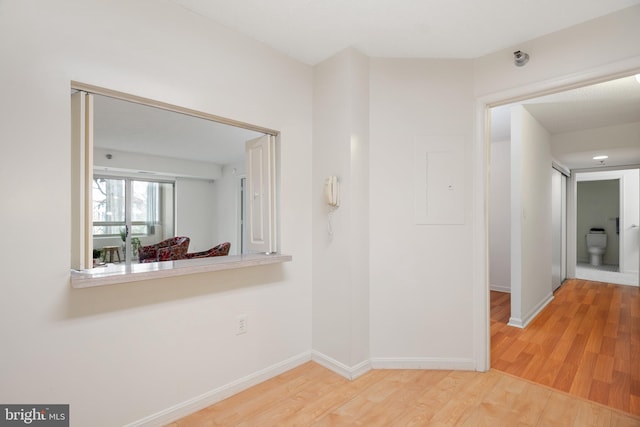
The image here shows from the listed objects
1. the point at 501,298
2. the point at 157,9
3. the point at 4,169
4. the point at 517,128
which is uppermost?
the point at 157,9

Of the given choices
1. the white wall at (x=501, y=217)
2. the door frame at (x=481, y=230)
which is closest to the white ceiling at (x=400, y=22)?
the door frame at (x=481, y=230)

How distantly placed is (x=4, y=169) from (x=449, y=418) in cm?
263

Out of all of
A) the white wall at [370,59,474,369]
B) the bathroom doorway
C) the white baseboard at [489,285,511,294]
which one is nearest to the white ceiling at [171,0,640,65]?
the white wall at [370,59,474,369]

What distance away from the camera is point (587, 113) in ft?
12.3

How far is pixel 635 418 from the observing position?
6.26 feet

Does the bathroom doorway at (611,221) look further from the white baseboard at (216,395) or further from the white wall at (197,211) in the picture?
the white wall at (197,211)

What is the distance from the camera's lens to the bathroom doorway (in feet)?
20.0

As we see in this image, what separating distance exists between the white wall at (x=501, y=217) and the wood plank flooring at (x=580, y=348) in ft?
1.99

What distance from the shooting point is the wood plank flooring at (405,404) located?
1.88m

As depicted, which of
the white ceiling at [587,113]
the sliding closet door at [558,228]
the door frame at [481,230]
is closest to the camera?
the door frame at [481,230]

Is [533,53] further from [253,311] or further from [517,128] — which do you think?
[253,311]

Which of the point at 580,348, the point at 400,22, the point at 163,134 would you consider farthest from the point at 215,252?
the point at 580,348

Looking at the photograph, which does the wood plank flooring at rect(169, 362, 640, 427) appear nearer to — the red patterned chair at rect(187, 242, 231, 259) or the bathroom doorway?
the red patterned chair at rect(187, 242, 231, 259)

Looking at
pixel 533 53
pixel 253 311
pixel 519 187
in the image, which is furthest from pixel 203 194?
pixel 519 187
